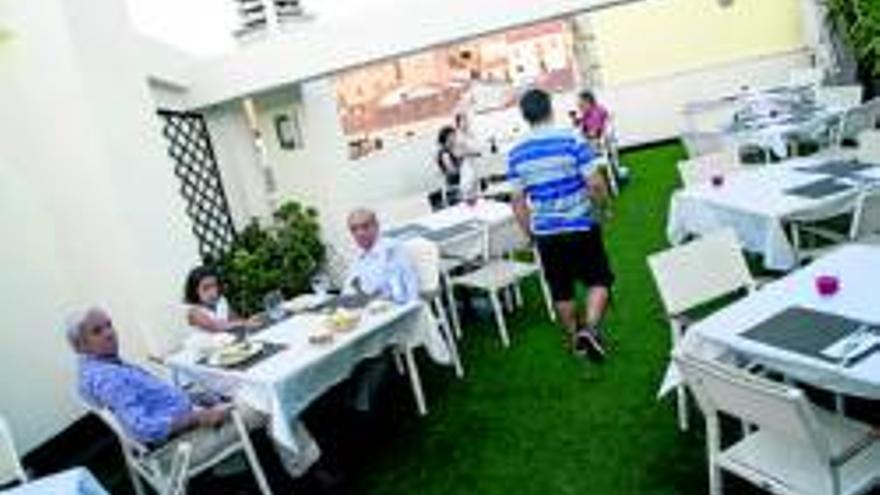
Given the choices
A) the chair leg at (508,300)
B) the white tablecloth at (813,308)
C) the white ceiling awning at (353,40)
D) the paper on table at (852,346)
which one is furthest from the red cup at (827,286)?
the white ceiling awning at (353,40)

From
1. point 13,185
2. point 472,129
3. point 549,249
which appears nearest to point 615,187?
point 472,129

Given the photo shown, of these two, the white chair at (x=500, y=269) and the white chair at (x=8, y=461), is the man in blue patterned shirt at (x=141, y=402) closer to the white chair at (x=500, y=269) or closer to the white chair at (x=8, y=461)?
the white chair at (x=8, y=461)

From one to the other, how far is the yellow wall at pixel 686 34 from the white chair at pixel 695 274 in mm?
9977

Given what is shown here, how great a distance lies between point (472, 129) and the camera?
44.3 ft

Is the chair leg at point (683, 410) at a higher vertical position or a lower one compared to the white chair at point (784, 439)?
lower

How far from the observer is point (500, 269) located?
6410 mm

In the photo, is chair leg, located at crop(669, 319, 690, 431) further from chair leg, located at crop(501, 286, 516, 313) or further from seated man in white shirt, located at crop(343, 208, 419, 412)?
chair leg, located at crop(501, 286, 516, 313)

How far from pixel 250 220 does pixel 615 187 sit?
3927 mm

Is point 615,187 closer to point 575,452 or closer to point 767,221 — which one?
point 767,221

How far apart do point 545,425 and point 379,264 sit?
1.31 meters

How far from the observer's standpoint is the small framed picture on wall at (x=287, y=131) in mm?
9594

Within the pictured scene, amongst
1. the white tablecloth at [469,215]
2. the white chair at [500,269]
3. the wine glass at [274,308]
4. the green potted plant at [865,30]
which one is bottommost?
the white chair at [500,269]

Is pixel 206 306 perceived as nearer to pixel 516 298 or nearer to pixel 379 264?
pixel 379 264

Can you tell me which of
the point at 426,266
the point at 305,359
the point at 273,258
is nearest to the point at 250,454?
the point at 305,359
